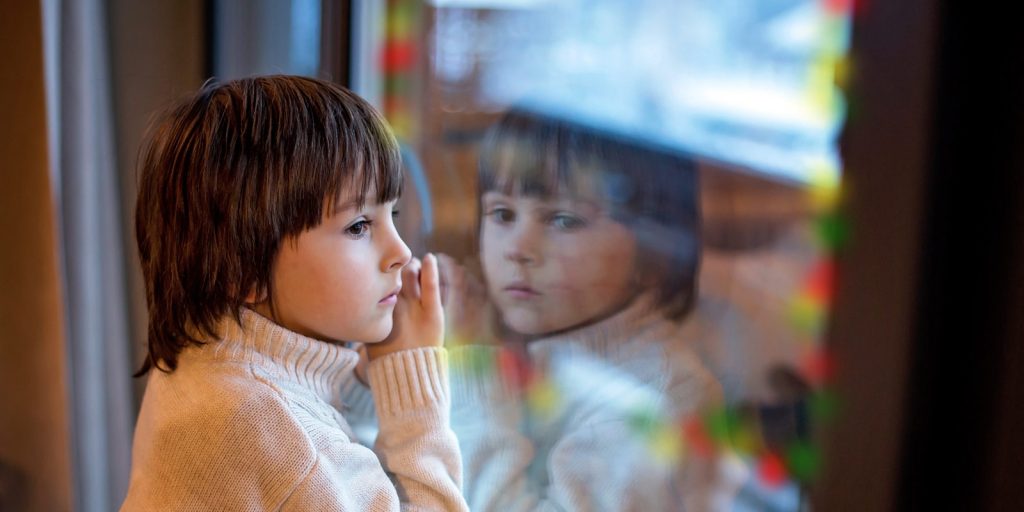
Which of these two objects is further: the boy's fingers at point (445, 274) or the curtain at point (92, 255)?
the curtain at point (92, 255)

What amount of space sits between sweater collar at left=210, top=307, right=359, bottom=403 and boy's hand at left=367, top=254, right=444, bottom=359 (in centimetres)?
8

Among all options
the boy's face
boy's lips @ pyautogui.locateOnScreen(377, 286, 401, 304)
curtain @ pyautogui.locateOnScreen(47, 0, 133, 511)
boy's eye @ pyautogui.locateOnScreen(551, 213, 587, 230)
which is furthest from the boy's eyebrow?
curtain @ pyautogui.locateOnScreen(47, 0, 133, 511)

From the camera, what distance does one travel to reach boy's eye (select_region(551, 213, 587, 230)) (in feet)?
3.17

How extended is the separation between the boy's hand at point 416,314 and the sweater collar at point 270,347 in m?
0.08

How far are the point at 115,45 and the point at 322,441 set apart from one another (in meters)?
0.80

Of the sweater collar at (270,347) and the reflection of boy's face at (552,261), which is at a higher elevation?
the reflection of boy's face at (552,261)

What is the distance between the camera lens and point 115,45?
1357 millimetres

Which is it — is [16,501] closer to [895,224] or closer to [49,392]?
[49,392]

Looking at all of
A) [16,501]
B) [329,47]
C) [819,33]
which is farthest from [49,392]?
[819,33]

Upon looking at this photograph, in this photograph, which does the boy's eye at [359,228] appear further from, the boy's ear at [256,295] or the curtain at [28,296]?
the curtain at [28,296]

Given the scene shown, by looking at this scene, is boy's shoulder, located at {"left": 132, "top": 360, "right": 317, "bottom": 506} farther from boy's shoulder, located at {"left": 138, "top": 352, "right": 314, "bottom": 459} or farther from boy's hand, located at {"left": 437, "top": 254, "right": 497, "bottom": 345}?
boy's hand, located at {"left": 437, "top": 254, "right": 497, "bottom": 345}

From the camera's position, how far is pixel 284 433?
2.88ft

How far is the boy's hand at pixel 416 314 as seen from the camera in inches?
39.9

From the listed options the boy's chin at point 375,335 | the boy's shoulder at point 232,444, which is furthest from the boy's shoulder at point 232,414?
the boy's chin at point 375,335
